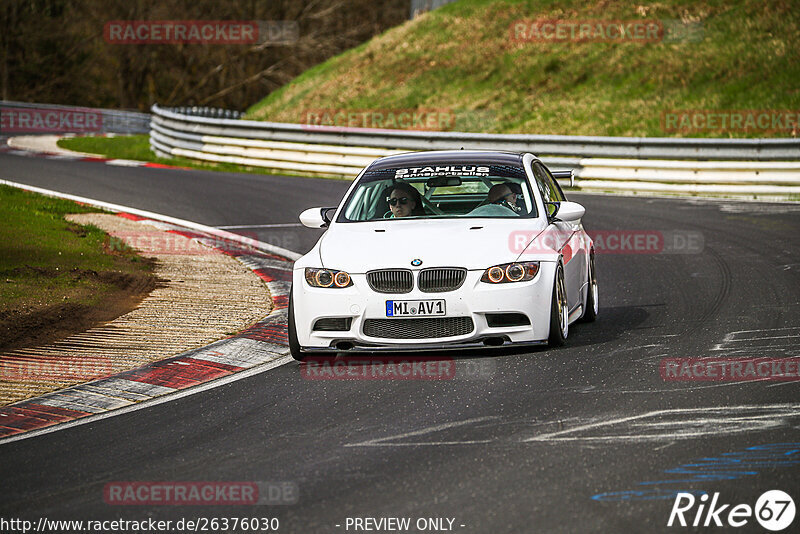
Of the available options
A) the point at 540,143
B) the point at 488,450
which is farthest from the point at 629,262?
the point at 540,143

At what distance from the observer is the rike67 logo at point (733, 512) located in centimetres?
494

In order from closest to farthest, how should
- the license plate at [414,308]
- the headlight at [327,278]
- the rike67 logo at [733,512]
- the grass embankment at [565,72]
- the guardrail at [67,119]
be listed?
the rike67 logo at [733,512]
the license plate at [414,308]
the headlight at [327,278]
the grass embankment at [565,72]
the guardrail at [67,119]

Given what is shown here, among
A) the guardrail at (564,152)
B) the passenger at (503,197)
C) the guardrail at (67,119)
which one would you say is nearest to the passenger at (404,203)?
the passenger at (503,197)

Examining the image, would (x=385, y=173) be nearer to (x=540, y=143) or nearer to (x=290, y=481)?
(x=290, y=481)

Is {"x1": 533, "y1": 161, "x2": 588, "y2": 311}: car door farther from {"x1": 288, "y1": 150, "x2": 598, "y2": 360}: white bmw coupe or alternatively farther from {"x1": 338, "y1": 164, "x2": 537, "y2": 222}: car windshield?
{"x1": 338, "y1": 164, "x2": 537, "y2": 222}: car windshield

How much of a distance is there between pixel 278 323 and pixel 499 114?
2124 centimetres

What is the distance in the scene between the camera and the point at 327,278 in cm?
854

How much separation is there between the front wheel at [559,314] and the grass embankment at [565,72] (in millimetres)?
17313

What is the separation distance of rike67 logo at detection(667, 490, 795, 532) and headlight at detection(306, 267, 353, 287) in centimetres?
375

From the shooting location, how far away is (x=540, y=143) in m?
23.3

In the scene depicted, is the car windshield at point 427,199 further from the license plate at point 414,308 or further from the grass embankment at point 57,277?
the grass embankment at point 57,277

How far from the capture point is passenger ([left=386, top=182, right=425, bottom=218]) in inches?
376

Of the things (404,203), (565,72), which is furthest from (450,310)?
(565,72)

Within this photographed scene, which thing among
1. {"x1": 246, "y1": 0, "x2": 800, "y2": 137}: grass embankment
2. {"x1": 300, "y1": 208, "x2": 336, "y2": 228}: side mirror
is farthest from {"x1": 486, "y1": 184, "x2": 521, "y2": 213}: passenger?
{"x1": 246, "y1": 0, "x2": 800, "y2": 137}: grass embankment
